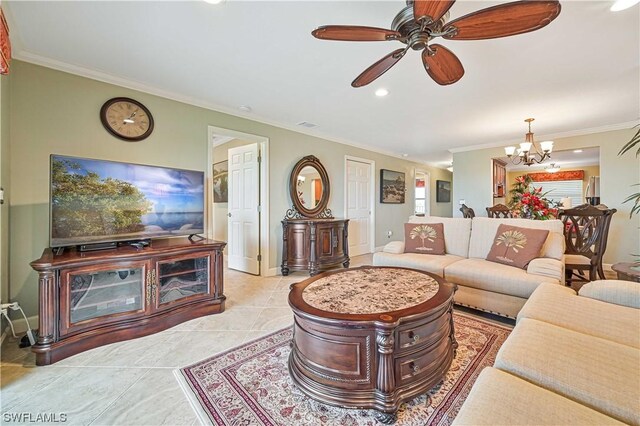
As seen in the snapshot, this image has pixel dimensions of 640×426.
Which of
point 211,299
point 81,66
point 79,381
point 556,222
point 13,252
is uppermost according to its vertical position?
point 81,66

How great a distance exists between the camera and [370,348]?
1.39 meters

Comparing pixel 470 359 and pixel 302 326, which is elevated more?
pixel 302 326

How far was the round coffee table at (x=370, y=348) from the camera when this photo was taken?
1363 millimetres

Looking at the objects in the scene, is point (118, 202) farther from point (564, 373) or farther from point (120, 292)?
point (564, 373)

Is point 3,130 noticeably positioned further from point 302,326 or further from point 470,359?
point 470,359

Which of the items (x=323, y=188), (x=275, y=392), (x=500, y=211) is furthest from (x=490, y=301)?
(x=323, y=188)

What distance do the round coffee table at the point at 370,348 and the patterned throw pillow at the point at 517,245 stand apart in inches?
55.3

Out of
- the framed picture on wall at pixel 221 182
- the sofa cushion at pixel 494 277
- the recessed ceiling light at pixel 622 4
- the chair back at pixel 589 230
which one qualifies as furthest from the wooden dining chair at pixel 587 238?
the framed picture on wall at pixel 221 182

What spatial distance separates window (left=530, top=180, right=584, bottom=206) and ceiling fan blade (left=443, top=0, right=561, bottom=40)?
9.44m

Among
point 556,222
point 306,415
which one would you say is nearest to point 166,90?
point 306,415

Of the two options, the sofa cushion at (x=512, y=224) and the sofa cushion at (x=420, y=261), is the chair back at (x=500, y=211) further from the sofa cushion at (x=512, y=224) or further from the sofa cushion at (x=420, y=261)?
the sofa cushion at (x=420, y=261)

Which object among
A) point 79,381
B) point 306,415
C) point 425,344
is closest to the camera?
point 306,415

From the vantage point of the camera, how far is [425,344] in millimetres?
1506

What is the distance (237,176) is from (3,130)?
8.52 ft
